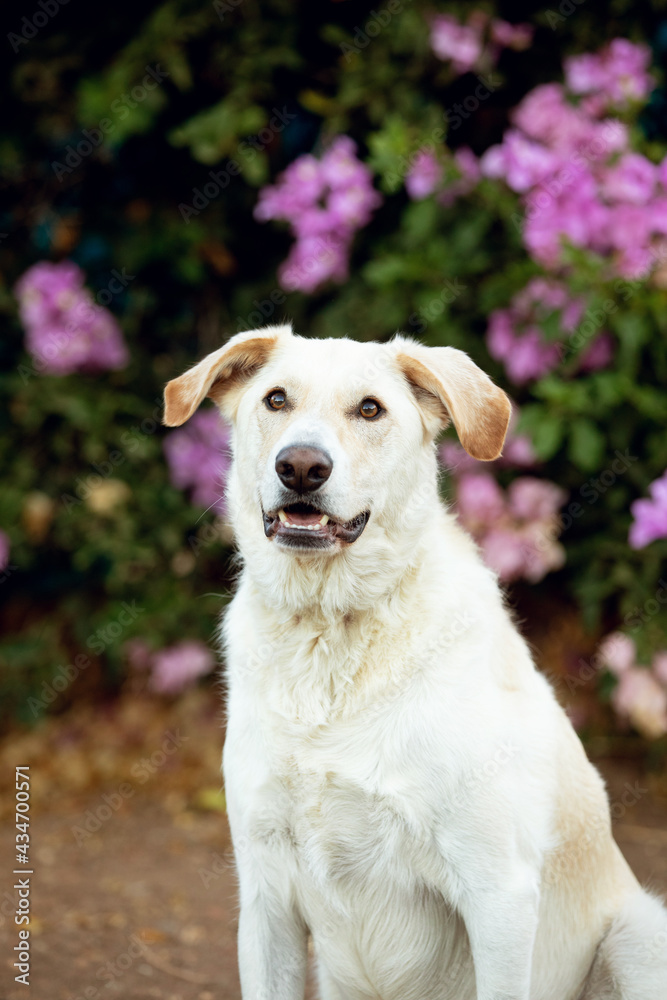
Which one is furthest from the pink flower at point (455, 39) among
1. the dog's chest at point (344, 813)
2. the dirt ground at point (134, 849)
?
the dirt ground at point (134, 849)

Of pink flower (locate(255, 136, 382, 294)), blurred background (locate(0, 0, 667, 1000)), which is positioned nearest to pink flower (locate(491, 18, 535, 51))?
blurred background (locate(0, 0, 667, 1000))

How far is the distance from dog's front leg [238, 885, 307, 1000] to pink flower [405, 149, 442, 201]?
2.62 meters

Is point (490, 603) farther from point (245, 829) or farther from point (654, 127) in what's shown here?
point (654, 127)

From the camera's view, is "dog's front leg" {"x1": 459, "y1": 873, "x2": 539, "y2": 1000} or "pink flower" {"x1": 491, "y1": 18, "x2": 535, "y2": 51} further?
"pink flower" {"x1": 491, "y1": 18, "x2": 535, "y2": 51}

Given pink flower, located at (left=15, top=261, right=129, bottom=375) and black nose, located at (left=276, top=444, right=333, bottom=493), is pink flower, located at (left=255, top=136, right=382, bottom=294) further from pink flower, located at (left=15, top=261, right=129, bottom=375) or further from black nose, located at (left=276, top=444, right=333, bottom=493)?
black nose, located at (left=276, top=444, right=333, bottom=493)

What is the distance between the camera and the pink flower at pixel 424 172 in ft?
12.5

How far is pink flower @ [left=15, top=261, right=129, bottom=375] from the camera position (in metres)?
4.45

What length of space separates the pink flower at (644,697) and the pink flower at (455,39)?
2.44 metres

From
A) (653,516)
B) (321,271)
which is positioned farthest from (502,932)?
(321,271)

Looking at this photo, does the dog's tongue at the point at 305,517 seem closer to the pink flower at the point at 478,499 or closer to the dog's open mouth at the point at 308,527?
the dog's open mouth at the point at 308,527

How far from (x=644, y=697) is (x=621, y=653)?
0.62ft

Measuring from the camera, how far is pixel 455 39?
3.88 m

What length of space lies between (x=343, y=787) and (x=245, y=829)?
0.94 feet

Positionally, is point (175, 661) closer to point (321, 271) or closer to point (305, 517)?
point (321, 271)
